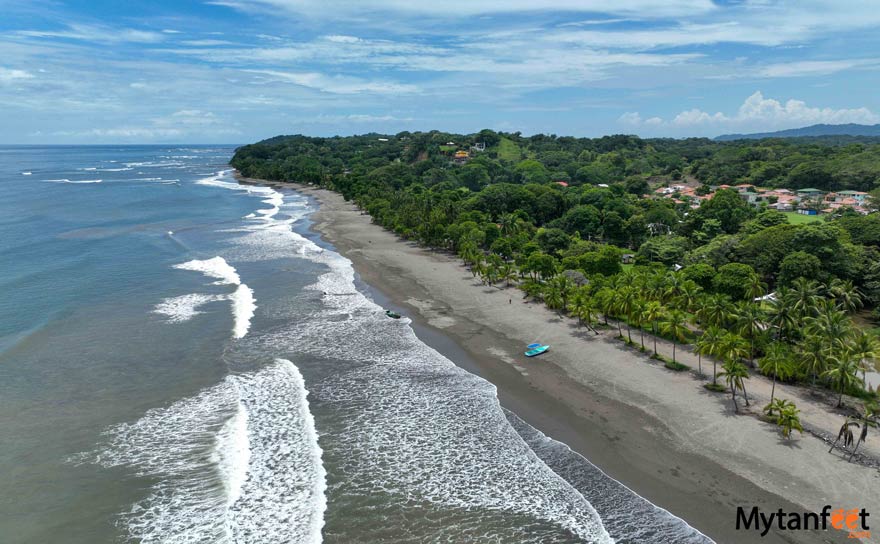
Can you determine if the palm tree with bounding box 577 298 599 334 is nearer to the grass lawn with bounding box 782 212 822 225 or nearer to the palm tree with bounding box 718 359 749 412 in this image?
the palm tree with bounding box 718 359 749 412

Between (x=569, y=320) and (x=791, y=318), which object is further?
(x=569, y=320)

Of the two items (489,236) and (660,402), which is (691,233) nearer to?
(489,236)

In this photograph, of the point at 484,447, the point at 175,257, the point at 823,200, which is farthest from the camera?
the point at 823,200

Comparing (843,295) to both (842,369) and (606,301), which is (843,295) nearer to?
(842,369)

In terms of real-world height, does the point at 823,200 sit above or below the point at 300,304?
above

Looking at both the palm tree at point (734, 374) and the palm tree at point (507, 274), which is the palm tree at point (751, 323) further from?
the palm tree at point (507, 274)

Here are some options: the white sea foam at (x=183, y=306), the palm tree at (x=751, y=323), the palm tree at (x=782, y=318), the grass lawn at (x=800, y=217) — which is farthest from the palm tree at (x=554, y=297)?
the grass lawn at (x=800, y=217)

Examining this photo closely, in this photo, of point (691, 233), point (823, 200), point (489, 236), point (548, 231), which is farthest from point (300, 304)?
point (823, 200)

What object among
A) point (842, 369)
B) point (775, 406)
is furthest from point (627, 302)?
point (842, 369)
